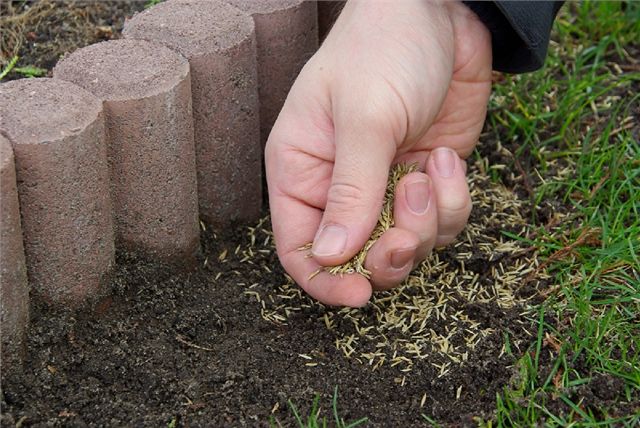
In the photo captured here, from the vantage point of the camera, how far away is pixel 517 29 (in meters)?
2.81

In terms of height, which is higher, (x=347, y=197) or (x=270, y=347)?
(x=347, y=197)

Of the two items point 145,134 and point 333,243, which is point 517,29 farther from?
point 145,134

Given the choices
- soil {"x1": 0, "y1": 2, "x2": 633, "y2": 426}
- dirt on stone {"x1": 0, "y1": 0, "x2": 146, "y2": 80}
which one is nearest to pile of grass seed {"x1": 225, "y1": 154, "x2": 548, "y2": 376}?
soil {"x1": 0, "y1": 2, "x2": 633, "y2": 426}

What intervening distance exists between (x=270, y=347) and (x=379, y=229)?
41cm

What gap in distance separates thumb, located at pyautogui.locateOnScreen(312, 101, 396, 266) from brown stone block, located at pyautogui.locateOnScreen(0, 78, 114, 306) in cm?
56

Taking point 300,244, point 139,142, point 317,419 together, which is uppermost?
point 139,142

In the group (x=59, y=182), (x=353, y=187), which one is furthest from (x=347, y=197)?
(x=59, y=182)

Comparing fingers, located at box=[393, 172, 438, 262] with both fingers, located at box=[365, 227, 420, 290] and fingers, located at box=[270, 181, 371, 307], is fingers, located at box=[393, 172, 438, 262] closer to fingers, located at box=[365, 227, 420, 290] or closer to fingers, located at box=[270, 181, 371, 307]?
fingers, located at box=[365, 227, 420, 290]

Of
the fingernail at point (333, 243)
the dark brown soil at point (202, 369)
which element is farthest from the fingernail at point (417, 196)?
the dark brown soil at point (202, 369)

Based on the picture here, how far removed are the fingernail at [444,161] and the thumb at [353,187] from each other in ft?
0.85

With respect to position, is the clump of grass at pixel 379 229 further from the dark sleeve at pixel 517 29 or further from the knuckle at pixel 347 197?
the dark sleeve at pixel 517 29

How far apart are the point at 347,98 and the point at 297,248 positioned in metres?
0.41

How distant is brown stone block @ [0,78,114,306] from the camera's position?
2.35 m

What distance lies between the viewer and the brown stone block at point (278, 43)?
9.77 feet
